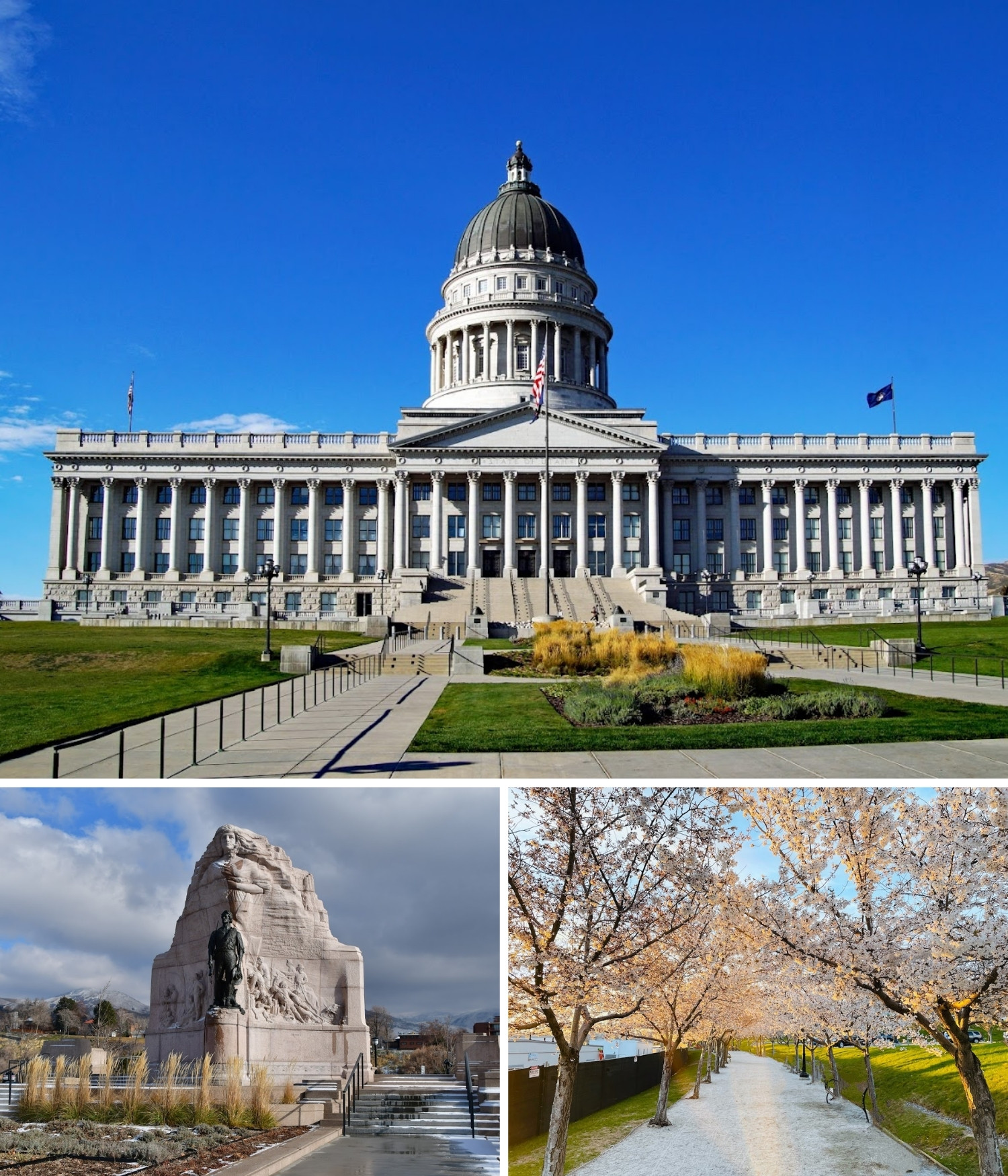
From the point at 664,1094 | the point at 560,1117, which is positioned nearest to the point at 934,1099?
the point at 664,1094

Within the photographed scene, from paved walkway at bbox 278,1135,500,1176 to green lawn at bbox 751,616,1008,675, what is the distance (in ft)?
85.2

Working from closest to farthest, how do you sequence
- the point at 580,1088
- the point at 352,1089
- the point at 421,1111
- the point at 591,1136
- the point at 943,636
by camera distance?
the point at 591,1136 < the point at 580,1088 < the point at 421,1111 < the point at 352,1089 < the point at 943,636

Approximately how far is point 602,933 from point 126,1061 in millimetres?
8933

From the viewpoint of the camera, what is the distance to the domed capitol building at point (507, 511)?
79062 mm

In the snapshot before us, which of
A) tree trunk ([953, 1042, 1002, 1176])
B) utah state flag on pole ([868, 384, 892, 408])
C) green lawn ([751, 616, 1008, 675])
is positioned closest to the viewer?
tree trunk ([953, 1042, 1002, 1176])

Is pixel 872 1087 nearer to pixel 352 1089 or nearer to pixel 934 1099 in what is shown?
pixel 934 1099

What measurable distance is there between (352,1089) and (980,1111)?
32.2ft

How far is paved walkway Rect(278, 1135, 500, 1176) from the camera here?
11.7 meters

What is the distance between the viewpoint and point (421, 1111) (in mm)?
14820

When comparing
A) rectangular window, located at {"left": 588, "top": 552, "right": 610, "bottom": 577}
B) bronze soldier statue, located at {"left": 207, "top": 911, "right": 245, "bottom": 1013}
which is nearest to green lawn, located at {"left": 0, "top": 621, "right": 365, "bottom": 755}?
bronze soldier statue, located at {"left": 207, "top": 911, "right": 245, "bottom": 1013}

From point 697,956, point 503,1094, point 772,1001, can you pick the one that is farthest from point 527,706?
point 503,1094

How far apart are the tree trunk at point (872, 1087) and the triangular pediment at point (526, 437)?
210 feet

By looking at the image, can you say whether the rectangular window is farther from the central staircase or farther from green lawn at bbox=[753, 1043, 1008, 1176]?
the central staircase

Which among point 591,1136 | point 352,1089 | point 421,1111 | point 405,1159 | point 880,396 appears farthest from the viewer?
point 880,396
